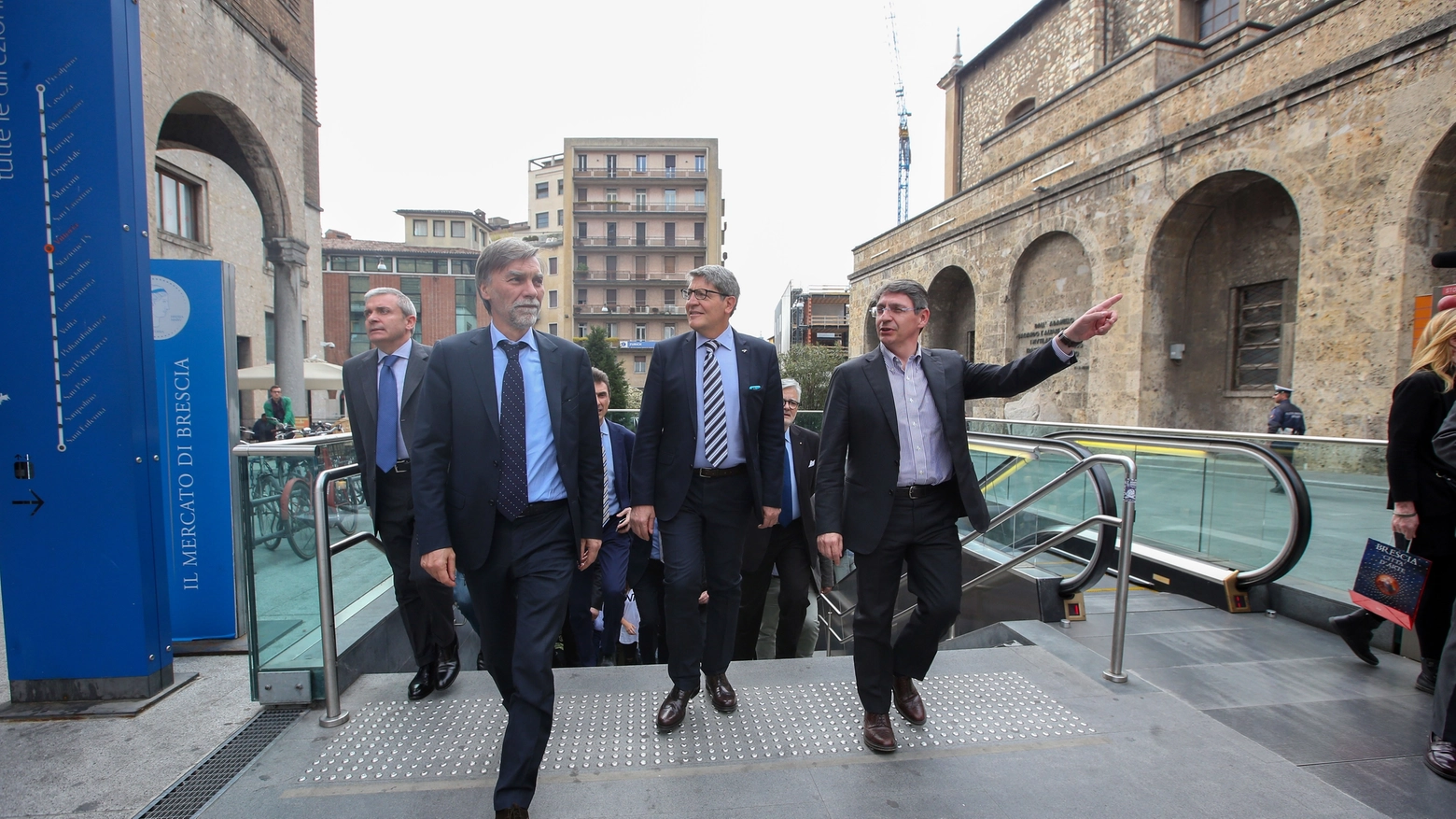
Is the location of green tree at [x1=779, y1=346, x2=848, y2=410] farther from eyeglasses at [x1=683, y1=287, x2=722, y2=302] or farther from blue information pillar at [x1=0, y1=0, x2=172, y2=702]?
blue information pillar at [x1=0, y1=0, x2=172, y2=702]

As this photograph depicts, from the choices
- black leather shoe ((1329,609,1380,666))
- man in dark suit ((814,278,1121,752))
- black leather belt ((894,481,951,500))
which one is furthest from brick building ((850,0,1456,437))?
black leather belt ((894,481,951,500))

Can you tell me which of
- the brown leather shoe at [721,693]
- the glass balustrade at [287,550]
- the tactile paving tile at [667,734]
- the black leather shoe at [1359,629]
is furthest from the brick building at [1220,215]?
the glass balustrade at [287,550]

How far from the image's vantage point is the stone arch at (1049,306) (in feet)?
50.8

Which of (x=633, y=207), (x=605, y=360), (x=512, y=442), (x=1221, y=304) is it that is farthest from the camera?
(x=633, y=207)

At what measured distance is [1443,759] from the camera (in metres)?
2.61

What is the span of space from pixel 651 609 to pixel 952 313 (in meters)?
20.4

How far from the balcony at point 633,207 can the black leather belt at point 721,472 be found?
197 ft

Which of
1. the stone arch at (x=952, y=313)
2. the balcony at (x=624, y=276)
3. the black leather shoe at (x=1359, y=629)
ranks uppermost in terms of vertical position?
the balcony at (x=624, y=276)

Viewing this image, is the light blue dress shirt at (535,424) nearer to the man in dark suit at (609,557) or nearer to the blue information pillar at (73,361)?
the man in dark suit at (609,557)

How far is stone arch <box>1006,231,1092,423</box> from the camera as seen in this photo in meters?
15.5

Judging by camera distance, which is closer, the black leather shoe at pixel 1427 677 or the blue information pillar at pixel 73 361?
the blue information pillar at pixel 73 361

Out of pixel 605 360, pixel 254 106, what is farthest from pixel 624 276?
pixel 254 106

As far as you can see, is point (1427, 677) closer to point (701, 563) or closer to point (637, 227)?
point (701, 563)

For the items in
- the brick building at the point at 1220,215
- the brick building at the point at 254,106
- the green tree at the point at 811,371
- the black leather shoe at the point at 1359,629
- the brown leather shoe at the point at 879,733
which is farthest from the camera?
the green tree at the point at 811,371
